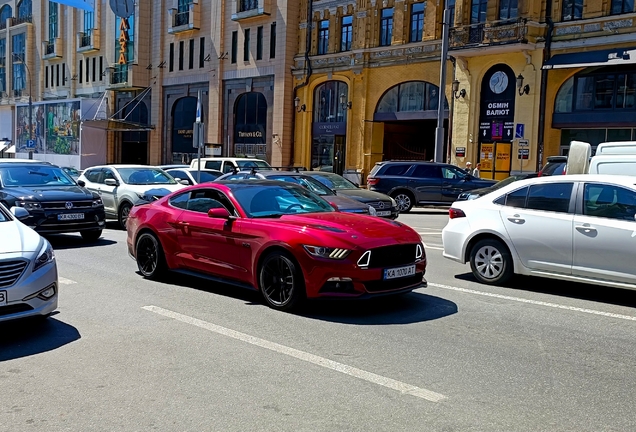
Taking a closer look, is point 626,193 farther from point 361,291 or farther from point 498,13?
point 498,13

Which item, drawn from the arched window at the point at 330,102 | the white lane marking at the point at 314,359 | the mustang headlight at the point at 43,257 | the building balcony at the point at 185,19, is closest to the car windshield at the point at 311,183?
the white lane marking at the point at 314,359

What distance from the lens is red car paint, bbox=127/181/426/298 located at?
24.3 feet

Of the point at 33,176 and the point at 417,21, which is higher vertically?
the point at 417,21

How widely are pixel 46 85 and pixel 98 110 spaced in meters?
12.8

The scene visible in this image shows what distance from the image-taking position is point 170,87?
4891cm

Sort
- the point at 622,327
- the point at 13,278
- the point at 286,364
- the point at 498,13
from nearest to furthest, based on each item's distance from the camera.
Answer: the point at 286,364 → the point at 13,278 → the point at 622,327 → the point at 498,13

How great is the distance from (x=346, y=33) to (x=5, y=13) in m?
47.9

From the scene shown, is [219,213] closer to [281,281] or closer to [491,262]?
[281,281]

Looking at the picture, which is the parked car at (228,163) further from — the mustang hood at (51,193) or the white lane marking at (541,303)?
the white lane marking at (541,303)

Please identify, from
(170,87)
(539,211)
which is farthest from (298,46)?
(539,211)

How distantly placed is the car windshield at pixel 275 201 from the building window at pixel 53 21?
58.5 meters

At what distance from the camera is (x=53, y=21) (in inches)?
2422

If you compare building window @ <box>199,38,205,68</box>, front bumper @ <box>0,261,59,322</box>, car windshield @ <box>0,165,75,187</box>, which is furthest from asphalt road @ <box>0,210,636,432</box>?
building window @ <box>199,38,205,68</box>

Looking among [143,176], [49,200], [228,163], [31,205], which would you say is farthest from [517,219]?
[228,163]
